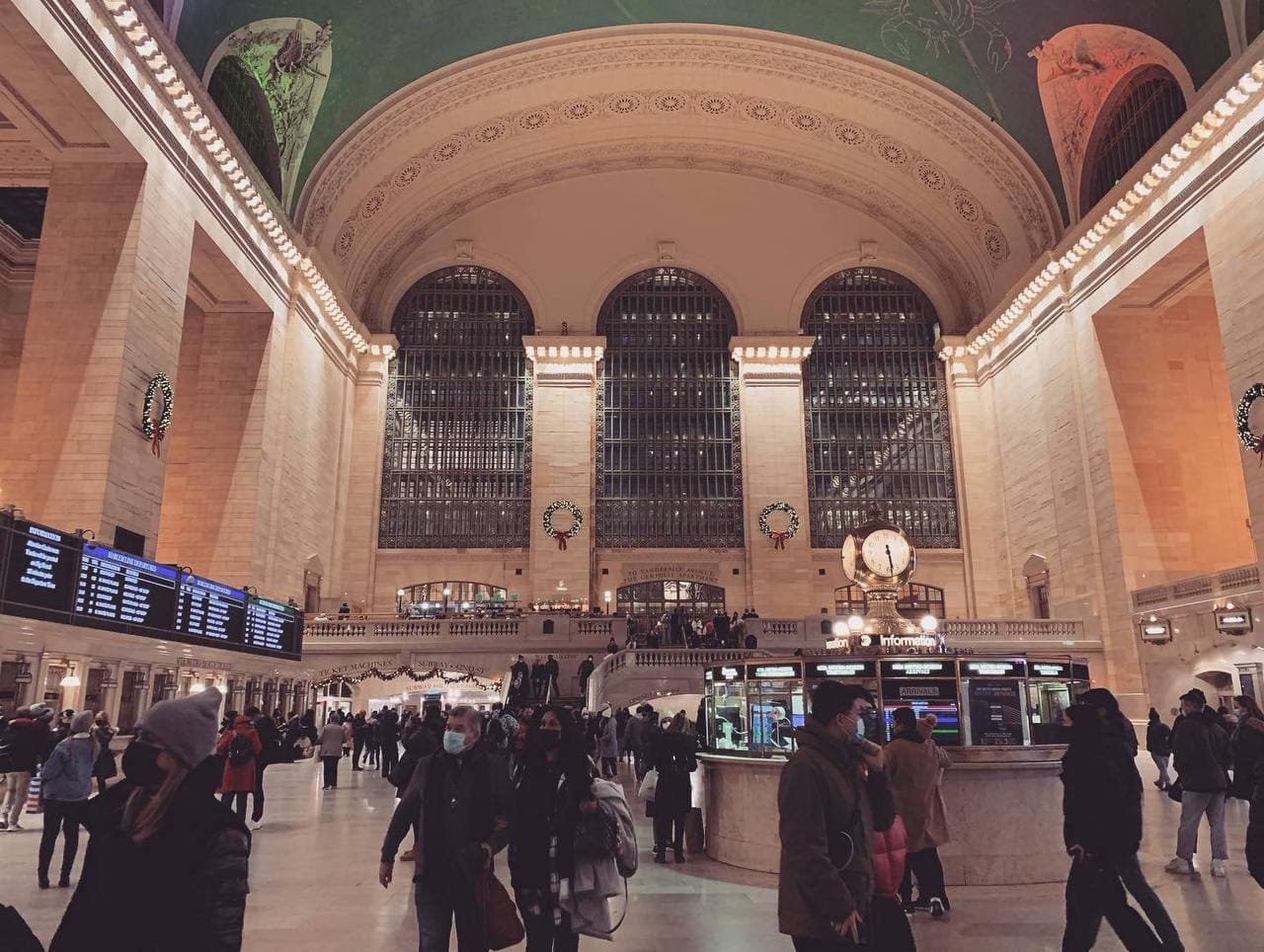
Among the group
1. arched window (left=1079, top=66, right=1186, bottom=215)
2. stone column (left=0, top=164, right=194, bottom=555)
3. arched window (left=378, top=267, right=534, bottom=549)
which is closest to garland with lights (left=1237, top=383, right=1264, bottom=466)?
arched window (left=1079, top=66, right=1186, bottom=215)

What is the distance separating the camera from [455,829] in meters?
3.76

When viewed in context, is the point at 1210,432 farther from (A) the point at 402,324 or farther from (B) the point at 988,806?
(A) the point at 402,324

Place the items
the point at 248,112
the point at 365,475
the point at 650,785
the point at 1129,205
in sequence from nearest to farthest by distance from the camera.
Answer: the point at 650,785
the point at 1129,205
the point at 248,112
the point at 365,475

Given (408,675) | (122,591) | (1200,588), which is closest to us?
(122,591)

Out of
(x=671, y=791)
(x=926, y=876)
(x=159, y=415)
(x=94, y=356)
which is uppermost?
(x=94, y=356)

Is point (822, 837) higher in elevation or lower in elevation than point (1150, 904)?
higher

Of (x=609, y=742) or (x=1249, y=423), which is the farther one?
(x=1249, y=423)

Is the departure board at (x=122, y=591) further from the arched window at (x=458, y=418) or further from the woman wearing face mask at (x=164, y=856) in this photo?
the arched window at (x=458, y=418)

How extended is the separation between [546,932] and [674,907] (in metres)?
2.27

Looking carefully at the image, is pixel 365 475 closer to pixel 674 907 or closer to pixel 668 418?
pixel 668 418

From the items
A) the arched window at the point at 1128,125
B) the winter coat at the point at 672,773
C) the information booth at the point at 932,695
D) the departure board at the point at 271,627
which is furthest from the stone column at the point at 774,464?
the information booth at the point at 932,695

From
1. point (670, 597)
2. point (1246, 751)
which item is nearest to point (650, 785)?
point (1246, 751)

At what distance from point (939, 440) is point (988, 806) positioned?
75.8 ft

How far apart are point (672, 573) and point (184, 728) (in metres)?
25.4
